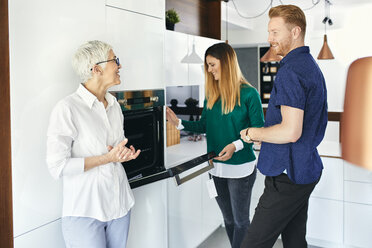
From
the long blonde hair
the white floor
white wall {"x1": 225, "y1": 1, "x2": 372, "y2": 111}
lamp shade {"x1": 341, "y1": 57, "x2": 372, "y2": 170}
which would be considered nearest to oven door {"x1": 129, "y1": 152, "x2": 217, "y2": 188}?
the long blonde hair

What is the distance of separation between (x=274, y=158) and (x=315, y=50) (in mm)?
5579

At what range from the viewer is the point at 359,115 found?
0.47 meters

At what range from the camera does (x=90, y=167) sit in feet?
5.04

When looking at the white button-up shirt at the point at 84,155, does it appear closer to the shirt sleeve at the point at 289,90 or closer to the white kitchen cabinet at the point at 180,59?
the shirt sleeve at the point at 289,90

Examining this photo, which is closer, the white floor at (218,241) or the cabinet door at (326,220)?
the white floor at (218,241)

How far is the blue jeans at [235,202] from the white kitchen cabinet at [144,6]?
106 centimetres

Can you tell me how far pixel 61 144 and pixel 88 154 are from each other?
0.50 feet

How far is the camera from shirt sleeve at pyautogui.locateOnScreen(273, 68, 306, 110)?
5.29 feet

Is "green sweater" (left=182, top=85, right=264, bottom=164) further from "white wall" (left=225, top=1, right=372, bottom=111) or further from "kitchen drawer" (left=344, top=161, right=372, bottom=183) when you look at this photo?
"white wall" (left=225, top=1, right=372, bottom=111)

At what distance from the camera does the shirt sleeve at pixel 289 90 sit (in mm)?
1611

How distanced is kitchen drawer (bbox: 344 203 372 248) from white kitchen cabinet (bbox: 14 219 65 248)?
2.30 m

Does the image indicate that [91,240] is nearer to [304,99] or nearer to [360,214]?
[304,99]

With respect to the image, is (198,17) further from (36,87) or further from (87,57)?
(36,87)

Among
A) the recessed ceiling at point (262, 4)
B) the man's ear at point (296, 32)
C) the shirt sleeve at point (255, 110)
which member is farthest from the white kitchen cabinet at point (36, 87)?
the recessed ceiling at point (262, 4)
